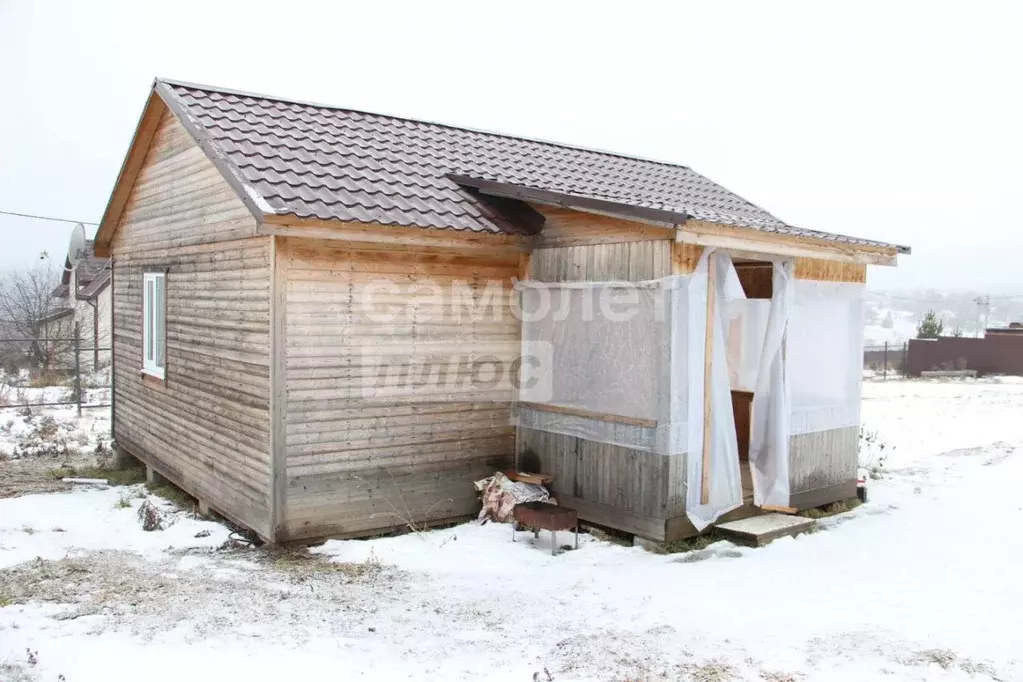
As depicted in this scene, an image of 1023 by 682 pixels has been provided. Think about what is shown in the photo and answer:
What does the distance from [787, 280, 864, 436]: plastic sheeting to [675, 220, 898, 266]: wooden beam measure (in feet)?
1.21

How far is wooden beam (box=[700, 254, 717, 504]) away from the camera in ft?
23.4

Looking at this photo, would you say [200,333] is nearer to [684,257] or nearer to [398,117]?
[398,117]

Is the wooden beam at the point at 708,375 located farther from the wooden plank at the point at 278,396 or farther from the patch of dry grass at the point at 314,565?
the wooden plank at the point at 278,396

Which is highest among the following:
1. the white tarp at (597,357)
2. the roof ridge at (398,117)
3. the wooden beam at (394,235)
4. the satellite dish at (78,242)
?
the roof ridge at (398,117)

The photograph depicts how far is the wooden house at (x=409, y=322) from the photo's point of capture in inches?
272

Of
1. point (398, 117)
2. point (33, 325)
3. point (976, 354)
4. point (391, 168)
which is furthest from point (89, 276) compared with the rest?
point (976, 354)

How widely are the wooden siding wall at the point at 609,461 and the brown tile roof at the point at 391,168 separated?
0.48 meters

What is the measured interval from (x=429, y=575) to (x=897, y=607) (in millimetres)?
3385

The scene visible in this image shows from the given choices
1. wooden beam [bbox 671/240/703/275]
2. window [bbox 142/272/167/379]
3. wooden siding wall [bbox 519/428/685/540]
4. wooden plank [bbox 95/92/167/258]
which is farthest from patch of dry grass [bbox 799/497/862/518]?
wooden plank [bbox 95/92/167/258]

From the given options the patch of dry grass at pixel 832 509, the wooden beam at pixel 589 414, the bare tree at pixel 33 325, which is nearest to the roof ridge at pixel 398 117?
the wooden beam at pixel 589 414

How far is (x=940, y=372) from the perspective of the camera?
2608 cm

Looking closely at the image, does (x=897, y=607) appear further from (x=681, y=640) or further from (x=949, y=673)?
(x=681, y=640)

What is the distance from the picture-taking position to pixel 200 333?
8391mm

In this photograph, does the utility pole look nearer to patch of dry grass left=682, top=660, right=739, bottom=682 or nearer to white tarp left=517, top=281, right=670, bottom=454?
white tarp left=517, top=281, right=670, bottom=454
